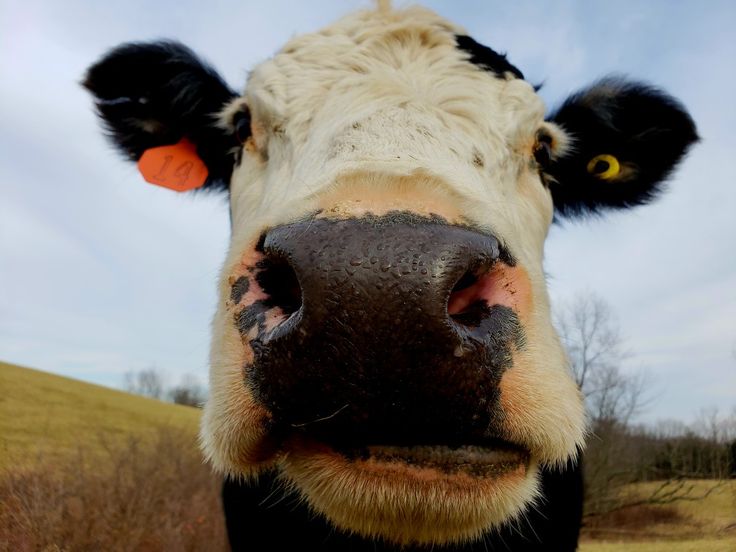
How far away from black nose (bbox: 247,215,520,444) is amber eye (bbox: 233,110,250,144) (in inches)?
83.8

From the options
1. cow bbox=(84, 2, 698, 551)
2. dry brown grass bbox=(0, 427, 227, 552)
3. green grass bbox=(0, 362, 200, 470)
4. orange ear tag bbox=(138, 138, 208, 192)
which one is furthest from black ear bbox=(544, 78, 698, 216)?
green grass bbox=(0, 362, 200, 470)

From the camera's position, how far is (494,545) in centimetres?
303

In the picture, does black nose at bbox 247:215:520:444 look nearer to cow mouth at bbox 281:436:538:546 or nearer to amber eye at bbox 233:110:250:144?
cow mouth at bbox 281:436:538:546

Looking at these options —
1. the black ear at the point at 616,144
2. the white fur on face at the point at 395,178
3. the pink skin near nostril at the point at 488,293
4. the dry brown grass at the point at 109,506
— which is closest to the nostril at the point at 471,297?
the pink skin near nostril at the point at 488,293

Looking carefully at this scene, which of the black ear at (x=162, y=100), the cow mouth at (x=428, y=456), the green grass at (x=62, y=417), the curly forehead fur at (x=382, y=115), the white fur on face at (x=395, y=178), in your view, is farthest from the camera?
the green grass at (x=62, y=417)

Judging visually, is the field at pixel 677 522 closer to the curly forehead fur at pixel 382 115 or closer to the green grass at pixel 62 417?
the green grass at pixel 62 417

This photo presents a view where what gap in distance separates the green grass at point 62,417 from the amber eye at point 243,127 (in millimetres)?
10310

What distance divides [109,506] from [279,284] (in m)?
12.4

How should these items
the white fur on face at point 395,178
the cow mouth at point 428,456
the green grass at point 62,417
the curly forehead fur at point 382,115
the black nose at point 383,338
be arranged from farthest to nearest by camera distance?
the green grass at point 62,417
the curly forehead fur at point 382,115
the white fur on face at point 395,178
the cow mouth at point 428,456
the black nose at point 383,338

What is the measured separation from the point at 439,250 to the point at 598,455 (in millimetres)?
35996

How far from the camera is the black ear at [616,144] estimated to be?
4.57 meters

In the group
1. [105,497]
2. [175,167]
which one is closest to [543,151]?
[175,167]

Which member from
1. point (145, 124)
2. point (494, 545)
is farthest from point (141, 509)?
point (494, 545)

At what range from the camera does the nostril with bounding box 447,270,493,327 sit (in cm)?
158
